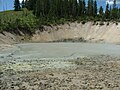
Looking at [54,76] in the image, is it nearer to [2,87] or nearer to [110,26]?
[2,87]

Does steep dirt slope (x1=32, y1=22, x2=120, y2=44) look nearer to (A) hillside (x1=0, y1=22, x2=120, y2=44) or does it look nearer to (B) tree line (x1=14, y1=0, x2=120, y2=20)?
(A) hillside (x1=0, y1=22, x2=120, y2=44)

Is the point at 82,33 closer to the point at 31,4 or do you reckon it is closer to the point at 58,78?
the point at 31,4

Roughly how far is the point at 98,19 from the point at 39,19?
74.2ft

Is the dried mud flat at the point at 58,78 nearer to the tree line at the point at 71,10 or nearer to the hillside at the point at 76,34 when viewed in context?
the hillside at the point at 76,34

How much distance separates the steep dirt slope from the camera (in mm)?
95938

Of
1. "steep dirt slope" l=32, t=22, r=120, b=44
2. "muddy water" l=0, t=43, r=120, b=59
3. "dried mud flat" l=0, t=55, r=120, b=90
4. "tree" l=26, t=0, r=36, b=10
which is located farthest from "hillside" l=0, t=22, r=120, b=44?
"dried mud flat" l=0, t=55, r=120, b=90

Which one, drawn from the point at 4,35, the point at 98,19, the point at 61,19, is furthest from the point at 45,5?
the point at 4,35

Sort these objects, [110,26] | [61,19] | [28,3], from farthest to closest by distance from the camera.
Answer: [28,3] → [61,19] → [110,26]

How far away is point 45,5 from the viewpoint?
12619cm

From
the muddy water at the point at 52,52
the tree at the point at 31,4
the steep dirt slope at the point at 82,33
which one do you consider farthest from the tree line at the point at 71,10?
the muddy water at the point at 52,52

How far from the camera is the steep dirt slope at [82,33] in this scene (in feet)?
315

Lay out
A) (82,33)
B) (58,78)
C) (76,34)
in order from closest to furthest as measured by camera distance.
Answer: (58,78)
(76,34)
(82,33)

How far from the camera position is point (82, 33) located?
336 feet

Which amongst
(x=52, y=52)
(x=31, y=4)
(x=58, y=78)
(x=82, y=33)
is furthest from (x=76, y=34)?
(x=58, y=78)
